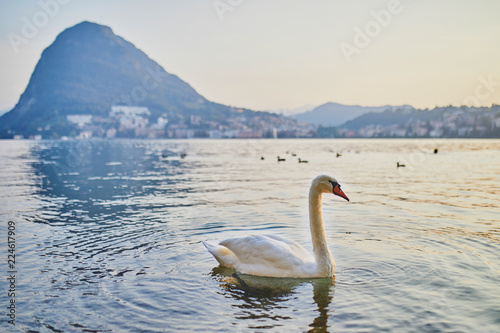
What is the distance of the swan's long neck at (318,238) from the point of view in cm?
767

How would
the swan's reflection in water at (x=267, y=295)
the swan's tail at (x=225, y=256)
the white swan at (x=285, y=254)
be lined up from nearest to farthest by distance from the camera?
the swan's reflection in water at (x=267, y=295), the white swan at (x=285, y=254), the swan's tail at (x=225, y=256)

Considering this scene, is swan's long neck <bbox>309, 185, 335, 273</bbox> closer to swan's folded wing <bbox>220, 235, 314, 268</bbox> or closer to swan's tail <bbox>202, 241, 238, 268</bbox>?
swan's folded wing <bbox>220, 235, 314, 268</bbox>

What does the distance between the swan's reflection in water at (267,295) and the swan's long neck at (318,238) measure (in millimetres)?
326

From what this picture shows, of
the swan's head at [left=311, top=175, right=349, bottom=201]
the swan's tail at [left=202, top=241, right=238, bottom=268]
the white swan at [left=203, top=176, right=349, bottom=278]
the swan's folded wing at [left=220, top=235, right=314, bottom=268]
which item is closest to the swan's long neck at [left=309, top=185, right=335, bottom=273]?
the white swan at [left=203, top=176, right=349, bottom=278]

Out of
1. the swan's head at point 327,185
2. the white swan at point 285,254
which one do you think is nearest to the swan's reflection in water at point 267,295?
the white swan at point 285,254

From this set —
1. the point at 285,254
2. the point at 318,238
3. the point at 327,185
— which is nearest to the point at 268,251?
the point at 285,254

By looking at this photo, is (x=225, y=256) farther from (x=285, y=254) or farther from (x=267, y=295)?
(x=267, y=295)

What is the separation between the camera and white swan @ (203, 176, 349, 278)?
7.66m

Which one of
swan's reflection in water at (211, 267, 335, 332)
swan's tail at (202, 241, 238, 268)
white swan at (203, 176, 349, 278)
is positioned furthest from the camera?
swan's tail at (202, 241, 238, 268)

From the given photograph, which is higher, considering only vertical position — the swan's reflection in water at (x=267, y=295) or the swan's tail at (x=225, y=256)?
the swan's tail at (x=225, y=256)

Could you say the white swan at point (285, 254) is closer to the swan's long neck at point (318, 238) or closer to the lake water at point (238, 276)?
the swan's long neck at point (318, 238)

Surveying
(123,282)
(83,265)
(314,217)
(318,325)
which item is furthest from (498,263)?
(83,265)

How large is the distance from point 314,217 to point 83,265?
15.7 feet

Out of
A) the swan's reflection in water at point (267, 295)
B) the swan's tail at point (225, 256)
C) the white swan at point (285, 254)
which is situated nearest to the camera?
the swan's reflection in water at point (267, 295)
